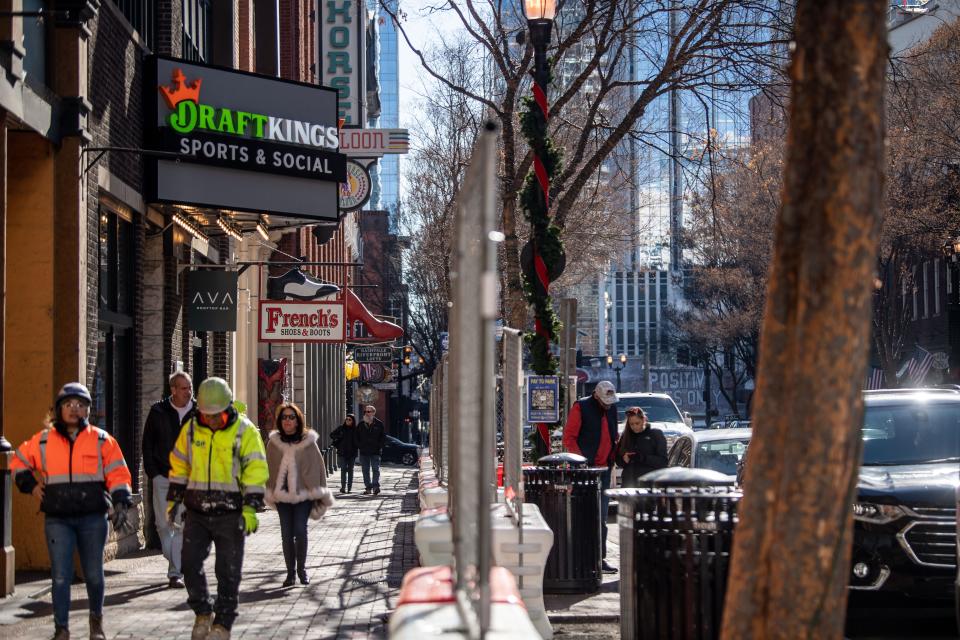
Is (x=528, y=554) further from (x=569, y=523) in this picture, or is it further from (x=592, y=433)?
(x=592, y=433)

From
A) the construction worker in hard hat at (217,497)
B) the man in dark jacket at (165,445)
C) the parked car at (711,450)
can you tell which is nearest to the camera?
the construction worker in hard hat at (217,497)

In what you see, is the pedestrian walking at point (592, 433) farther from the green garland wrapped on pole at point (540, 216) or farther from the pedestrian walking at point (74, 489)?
the pedestrian walking at point (74, 489)

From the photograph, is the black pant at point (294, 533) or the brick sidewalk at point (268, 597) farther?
the black pant at point (294, 533)

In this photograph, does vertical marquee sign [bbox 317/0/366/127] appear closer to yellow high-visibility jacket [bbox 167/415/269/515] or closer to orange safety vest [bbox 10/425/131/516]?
orange safety vest [bbox 10/425/131/516]

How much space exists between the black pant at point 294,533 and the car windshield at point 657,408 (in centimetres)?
1532

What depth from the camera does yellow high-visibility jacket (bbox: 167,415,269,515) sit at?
914 centimetres

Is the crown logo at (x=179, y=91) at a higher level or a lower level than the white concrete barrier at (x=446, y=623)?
higher

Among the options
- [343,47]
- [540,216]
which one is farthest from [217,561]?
[343,47]

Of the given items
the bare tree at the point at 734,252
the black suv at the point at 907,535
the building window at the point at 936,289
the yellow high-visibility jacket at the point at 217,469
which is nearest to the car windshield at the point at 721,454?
the black suv at the point at 907,535

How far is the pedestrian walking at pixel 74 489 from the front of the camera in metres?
9.16

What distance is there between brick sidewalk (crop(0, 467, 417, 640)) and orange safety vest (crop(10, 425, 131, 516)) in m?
1.11

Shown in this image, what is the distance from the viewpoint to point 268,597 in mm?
12031

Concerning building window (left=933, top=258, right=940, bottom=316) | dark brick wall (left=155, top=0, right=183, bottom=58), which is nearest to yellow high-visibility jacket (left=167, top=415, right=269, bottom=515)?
dark brick wall (left=155, top=0, right=183, bottom=58)

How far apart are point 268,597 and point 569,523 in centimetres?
265
